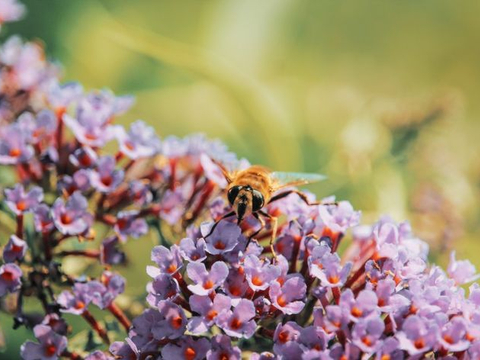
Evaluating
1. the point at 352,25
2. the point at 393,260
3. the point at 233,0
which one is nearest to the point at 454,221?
the point at 393,260

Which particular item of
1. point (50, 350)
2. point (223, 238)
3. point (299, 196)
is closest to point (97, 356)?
point (50, 350)

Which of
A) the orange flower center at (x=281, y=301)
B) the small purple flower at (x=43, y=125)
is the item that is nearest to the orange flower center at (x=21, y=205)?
the small purple flower at (x=43, y=125)

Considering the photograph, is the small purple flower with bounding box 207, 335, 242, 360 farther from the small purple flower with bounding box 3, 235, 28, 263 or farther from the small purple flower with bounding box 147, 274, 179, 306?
the small purple flower with bounding box 3, 235, 28, 263

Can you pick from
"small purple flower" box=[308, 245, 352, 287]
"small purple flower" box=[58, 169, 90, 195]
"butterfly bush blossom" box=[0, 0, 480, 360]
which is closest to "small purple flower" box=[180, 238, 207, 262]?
"butterfly bush blossom" box=[0, 0, 480, 360]

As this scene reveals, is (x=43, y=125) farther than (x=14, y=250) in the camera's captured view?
Yes

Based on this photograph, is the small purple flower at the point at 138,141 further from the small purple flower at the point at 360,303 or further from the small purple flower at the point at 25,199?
the small purple flower at the point at 360,303

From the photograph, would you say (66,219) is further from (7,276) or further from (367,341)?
(367,341)

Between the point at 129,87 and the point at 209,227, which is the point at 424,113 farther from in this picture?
the point at 209,227
